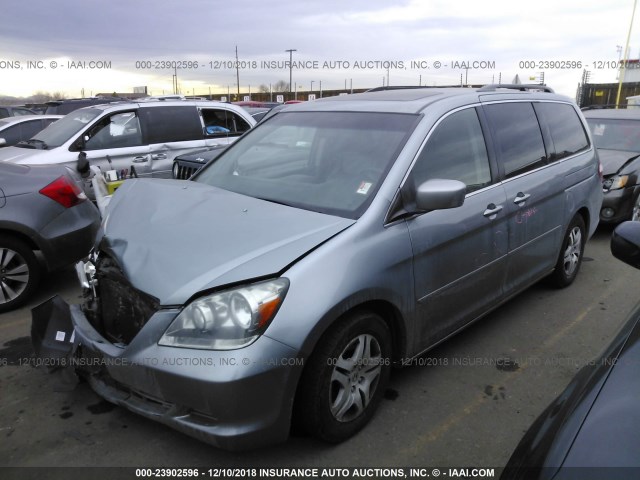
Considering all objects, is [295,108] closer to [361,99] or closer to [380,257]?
[361,99]

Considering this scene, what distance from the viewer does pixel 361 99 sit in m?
3.57

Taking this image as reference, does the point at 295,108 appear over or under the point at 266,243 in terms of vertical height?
over

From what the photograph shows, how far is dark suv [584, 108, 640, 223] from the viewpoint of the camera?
6.55 metres

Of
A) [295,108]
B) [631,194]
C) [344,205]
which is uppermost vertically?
[295,108]

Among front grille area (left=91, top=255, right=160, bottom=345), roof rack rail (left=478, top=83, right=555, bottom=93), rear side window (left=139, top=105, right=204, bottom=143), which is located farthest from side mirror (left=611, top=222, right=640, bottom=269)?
rear side window (left=139, top=105, right=204, bottom=143)

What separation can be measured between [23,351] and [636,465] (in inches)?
149

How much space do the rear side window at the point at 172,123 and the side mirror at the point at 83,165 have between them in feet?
7.21

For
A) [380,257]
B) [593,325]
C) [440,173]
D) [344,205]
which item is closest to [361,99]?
[440,173]

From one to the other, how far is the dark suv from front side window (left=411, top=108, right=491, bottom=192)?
399 cm

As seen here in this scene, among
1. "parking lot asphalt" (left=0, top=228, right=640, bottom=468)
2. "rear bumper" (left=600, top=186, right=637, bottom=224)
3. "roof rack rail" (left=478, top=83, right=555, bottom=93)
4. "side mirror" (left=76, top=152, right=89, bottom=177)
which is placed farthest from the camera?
"rear bumper" (left=600, top=186, right=637, bottom=224)

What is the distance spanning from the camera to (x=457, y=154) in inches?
127

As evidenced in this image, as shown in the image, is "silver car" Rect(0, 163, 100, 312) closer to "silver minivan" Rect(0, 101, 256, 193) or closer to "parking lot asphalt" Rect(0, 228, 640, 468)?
"parking lot asphalt" Rect(0, 228, 640, 468)

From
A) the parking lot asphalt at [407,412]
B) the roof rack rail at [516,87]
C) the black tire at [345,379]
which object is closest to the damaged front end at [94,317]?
the parking lot asphalt at [407,412]

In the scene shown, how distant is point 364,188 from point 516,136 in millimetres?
1686
